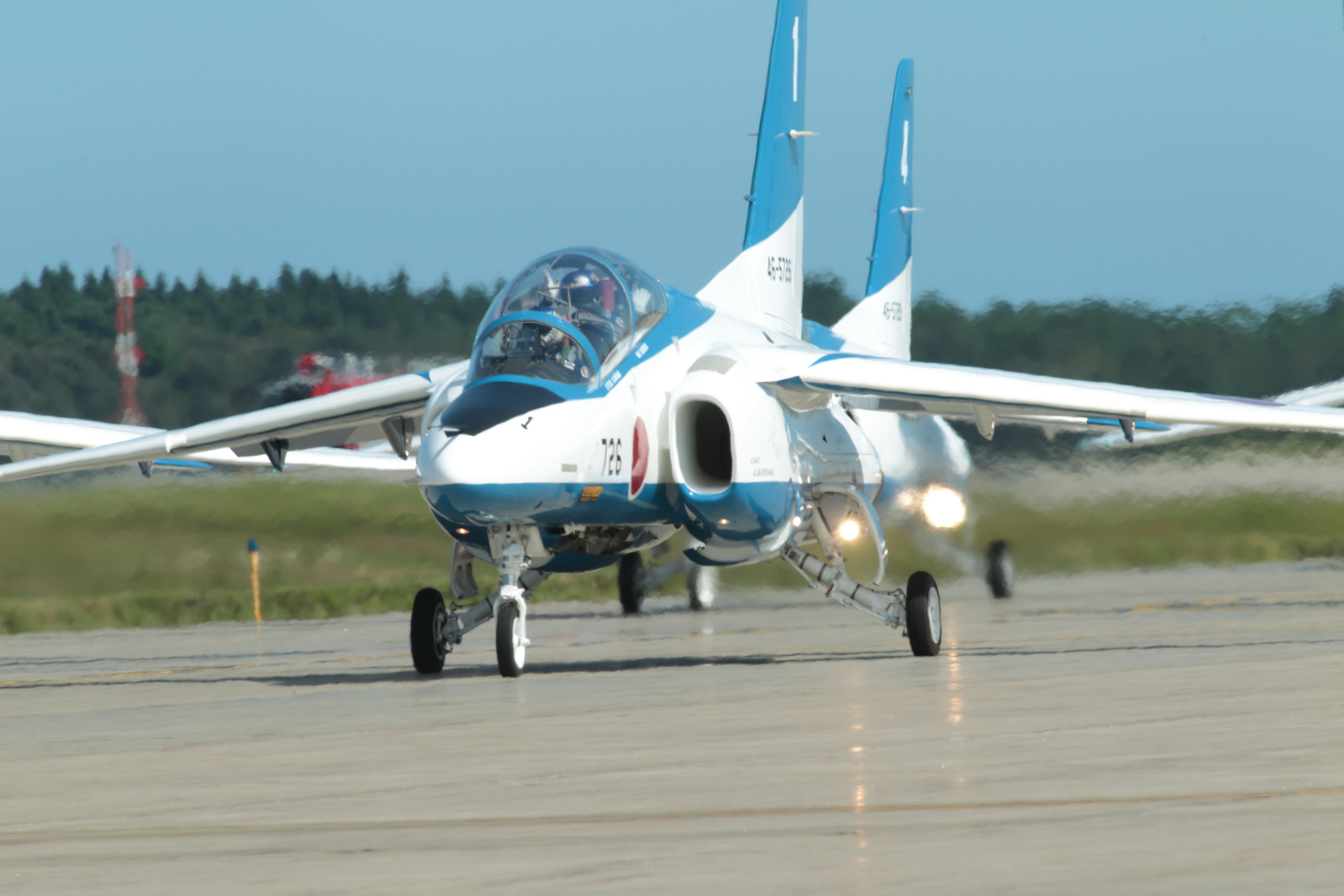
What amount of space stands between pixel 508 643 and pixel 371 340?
14652 millimetres

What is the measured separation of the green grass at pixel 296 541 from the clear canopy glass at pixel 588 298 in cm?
934

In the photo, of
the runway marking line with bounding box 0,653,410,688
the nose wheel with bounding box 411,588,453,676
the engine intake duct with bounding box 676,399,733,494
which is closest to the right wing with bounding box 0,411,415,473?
the runway marking line with bounding box 0,653,410,688

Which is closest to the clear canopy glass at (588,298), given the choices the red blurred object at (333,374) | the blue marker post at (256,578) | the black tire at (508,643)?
the black tire at (508,643)

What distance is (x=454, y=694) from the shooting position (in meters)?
9.83

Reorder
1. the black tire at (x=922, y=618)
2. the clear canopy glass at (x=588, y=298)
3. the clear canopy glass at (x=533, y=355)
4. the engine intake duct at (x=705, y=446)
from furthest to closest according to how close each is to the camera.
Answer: the black tire at (x=922, y=618) → the engine intake duct at (x=705, y=446) → the clear canopy glass at (x=588, y=298) → the clear canopy glass at (x=533, y=355)

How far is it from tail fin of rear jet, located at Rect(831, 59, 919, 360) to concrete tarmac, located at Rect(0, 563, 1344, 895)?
7.44 metres

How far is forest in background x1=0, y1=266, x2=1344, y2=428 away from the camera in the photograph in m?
22.6

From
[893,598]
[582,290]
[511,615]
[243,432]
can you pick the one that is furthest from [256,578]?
[582,290]

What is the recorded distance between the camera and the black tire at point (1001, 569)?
20141mm

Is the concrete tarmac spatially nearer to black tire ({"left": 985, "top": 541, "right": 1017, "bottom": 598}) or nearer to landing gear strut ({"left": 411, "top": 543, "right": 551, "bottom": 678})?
landing gear strut ({"left": 411, "top": 543, "right": 551, "bottom": 678})

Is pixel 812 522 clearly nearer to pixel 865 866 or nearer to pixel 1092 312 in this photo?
pixel 865 866

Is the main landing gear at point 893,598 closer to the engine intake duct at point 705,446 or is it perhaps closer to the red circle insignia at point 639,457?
the engine intake duct at point 705,446

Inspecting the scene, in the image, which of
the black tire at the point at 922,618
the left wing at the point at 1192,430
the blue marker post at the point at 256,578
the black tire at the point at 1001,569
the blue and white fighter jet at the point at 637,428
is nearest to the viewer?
the blue and white fighter jet at the point at 637,428

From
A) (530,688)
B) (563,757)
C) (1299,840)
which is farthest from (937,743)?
(530,688)
